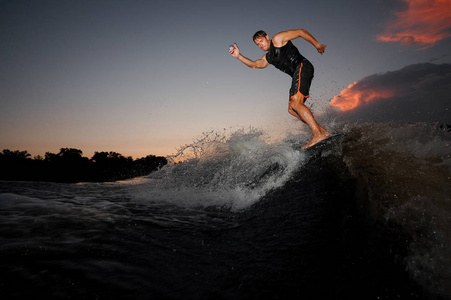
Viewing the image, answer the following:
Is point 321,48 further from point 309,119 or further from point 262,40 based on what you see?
point 309,119

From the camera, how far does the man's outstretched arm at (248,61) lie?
4733 mm

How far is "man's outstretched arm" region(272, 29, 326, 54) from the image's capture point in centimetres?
401

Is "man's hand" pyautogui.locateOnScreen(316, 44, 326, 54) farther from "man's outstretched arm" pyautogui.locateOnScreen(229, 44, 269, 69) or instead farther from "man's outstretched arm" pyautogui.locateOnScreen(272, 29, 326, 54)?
"man's outstretched arm" pyautogui.locateOnScreen(229, 44, 269, 69)

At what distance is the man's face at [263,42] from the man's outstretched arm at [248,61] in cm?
47

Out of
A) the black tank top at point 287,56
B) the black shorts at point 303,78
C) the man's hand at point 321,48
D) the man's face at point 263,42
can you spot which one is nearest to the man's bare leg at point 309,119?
the black shorts at point 303,78

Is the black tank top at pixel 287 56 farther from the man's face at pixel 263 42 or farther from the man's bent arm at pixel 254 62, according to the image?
the man's bent arm at pixel 254 62

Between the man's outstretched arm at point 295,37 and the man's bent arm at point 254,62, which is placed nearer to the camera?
the man's outstretched arm at point 295,37

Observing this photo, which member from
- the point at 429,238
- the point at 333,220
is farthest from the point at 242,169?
the point at 429,238

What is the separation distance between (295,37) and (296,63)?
19.5 inches

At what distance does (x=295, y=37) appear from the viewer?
407 cm

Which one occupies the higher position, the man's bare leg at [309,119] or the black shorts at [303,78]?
the black shorts at [303,78]

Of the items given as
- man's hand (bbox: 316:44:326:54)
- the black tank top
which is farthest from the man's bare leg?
man's hand (bbox: 316:44:326:54)

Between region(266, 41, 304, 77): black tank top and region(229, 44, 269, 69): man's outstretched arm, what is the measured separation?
388 millimetres

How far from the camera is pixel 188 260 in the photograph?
1721mm
